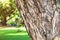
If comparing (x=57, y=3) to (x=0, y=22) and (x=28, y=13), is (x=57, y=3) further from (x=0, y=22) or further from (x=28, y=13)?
(x=0, y=22)

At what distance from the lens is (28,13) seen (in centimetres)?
189

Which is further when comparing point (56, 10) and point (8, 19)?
point (8, 19)

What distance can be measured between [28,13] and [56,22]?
244 mm

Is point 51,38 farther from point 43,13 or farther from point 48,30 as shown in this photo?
point 43,13

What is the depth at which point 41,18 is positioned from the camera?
1.84m

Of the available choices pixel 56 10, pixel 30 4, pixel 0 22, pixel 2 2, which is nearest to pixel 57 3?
pixel 56 10

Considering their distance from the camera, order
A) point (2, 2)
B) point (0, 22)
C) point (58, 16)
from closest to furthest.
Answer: point (58, 16)
point (2, 2)
point (0, 22)

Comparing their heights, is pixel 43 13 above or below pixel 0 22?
above

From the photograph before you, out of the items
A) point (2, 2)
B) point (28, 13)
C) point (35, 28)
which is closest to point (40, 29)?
point (35, 28)

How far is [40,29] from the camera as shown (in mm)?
1854

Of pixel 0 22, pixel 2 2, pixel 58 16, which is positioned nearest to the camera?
pixel 58 16

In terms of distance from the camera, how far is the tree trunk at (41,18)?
1.80 m

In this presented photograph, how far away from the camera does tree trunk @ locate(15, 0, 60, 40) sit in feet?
5.91

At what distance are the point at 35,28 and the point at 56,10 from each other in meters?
0.22
